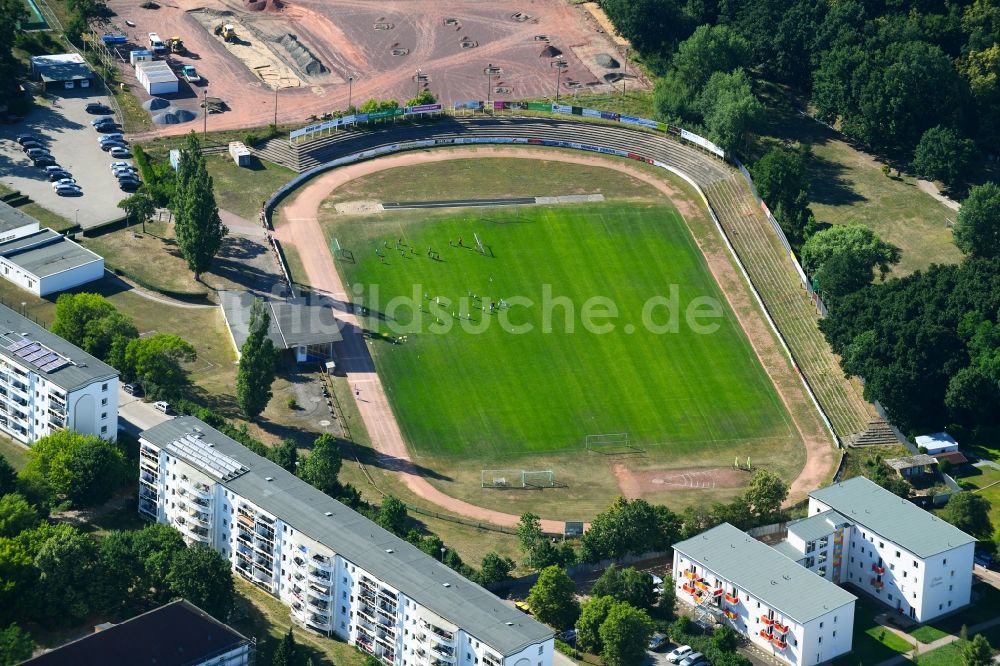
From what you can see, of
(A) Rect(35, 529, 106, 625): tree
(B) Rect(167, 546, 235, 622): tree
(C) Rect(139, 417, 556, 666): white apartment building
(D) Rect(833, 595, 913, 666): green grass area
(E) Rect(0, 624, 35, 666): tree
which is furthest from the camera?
(D) Rect(833, 595, 913, 666): green grass area

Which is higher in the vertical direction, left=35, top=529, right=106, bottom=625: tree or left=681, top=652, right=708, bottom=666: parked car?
left=35, top=529, right=106, bottom=625: tree

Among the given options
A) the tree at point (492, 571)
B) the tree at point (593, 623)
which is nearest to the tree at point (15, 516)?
the tree at point (492, 571)

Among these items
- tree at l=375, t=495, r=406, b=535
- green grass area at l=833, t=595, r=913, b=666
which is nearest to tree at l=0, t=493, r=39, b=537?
tree at l=375, t=495, r=406, b=535

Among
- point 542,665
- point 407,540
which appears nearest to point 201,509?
point 407,540

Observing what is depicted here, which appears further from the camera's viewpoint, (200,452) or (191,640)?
(200,452)

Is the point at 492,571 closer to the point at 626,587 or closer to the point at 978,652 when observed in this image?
the point at 626,587

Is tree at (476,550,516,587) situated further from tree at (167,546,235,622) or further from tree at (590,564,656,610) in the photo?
tree at (167,546,235,622)

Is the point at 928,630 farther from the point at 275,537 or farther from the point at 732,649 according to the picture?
the point at 275,537
